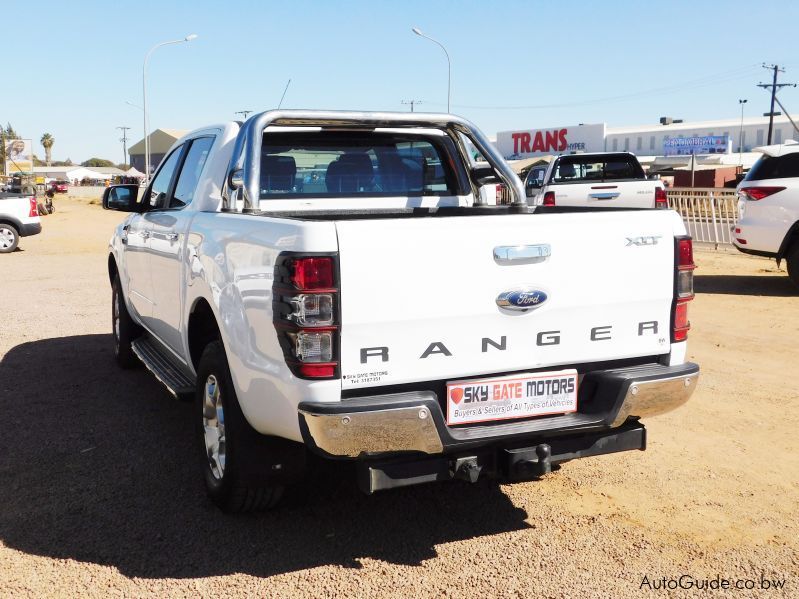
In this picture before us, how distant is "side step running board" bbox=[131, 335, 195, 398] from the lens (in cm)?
460

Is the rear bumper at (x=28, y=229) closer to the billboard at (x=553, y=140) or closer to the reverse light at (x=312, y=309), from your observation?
the reverse light at (x=312, y=309)

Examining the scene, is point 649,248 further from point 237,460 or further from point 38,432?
point 38,432

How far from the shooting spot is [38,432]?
17.8 feet

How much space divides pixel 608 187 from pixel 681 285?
11.1 m

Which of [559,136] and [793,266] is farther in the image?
[559,136]

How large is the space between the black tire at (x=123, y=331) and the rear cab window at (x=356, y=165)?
2513 mm

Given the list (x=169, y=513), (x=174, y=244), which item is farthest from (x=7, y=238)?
(x=169, y=513)

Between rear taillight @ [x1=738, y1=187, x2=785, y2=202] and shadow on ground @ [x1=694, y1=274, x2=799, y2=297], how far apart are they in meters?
1.34

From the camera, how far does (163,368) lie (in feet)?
16.9

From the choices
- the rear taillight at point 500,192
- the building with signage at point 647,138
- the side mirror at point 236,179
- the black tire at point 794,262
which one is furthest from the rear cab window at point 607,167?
the building with signage at point 647,138

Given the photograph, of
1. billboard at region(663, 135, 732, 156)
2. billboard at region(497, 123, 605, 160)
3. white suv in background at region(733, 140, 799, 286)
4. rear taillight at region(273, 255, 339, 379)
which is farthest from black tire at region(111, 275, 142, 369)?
billboard at region(663, 135, 732, 156)

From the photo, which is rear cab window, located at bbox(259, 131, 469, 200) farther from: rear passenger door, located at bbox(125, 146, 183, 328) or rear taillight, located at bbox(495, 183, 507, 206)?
rear passenger door, located at bbox(125, 146, 183, 328)

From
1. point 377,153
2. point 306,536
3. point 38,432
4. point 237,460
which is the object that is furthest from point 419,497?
point 38,432

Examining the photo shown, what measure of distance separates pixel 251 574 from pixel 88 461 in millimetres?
1804
